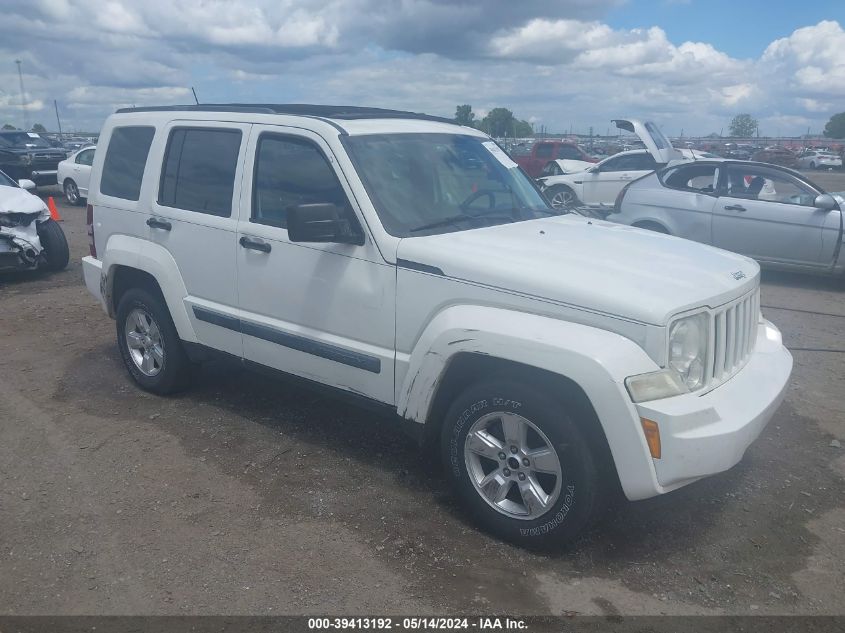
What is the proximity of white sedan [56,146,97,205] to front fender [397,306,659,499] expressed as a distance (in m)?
17.3

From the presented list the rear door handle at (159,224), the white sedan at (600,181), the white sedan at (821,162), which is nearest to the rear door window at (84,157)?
the white sedan at (600,181)

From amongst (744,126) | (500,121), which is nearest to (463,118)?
(500,121)

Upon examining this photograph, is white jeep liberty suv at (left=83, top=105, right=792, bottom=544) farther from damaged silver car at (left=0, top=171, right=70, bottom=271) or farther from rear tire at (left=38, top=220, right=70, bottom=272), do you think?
rear tire at (left=38, top=220, right=70, bottom=272)

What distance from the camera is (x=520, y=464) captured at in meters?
3.52

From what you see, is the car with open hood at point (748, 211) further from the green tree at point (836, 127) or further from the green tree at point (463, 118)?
the green tree at point (836, 127)

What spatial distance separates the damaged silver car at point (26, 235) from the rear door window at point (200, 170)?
5.50 m

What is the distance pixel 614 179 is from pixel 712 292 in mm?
11810

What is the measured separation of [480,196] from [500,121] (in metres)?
44.3

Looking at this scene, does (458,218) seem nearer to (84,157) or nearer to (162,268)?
(162,268)

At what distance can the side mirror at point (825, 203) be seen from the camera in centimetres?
896

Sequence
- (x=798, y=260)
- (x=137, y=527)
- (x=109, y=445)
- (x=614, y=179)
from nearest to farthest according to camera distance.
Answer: (x=137, y=527) < (x=109, y=445) < (x=798, y=260) < (x=614, y=179)

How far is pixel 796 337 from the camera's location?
7.16 m

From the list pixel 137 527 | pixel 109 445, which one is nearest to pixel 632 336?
pixel 137 527

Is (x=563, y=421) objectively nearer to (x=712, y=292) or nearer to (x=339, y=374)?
(x=712, y=292)
